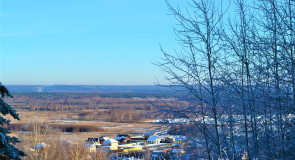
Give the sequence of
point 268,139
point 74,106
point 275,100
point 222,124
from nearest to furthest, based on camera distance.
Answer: point 275,100 < point 268,139 < point 222,124 < point 74,106

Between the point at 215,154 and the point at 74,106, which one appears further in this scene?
the point at 74,106

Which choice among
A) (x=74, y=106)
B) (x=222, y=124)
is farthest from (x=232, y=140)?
(x=74, y=106)

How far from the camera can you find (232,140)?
5566 millimetres

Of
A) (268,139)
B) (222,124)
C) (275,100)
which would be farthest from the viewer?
(222,124)

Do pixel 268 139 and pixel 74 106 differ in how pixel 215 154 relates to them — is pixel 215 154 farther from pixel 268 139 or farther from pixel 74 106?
pixel 74 106

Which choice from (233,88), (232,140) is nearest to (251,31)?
(233,88)

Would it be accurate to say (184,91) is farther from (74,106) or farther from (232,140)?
(74,106)

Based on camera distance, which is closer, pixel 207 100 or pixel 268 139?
pixel 268 139

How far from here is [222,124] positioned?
5.51 meters

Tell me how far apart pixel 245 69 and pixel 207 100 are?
86cm

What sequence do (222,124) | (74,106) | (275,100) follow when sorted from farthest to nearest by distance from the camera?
(74,106)
(222,124)
(275,100)

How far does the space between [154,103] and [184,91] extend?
553 millimetres

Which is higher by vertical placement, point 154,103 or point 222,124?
point 154,103

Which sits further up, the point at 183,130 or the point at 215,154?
the point at 183,130
